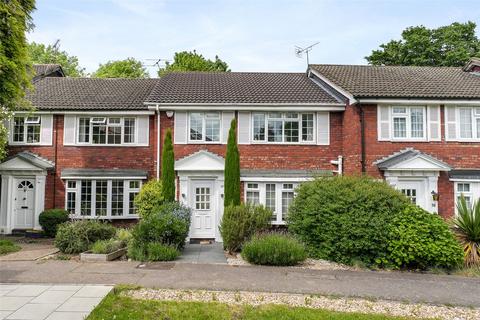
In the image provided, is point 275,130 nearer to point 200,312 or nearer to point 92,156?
point 92,156

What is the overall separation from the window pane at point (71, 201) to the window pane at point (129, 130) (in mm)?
2940

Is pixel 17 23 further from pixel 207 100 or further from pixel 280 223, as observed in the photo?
pixel 280 223

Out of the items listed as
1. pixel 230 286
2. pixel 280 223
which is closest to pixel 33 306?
pixel 230 286

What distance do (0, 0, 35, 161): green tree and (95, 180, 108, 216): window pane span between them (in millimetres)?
4028

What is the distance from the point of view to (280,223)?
1275 cm

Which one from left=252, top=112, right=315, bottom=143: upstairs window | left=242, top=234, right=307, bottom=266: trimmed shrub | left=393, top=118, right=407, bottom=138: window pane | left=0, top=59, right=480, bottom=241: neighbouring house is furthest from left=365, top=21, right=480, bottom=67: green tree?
left=242, top=234, right=307, bottom=266: trimmed shrub

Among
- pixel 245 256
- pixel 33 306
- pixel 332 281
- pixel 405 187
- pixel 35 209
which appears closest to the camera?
pixel 33 306

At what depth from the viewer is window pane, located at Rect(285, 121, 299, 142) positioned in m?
13.5

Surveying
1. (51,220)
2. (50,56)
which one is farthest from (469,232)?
(50,56)

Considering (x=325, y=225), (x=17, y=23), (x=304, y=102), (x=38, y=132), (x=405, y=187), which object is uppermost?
(x=17, y=23)

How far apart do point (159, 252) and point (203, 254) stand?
1651 mm

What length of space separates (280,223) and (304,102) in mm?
4828

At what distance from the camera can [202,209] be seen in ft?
42.0

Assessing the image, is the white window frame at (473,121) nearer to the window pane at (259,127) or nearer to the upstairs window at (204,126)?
the window pane at (259,127)
